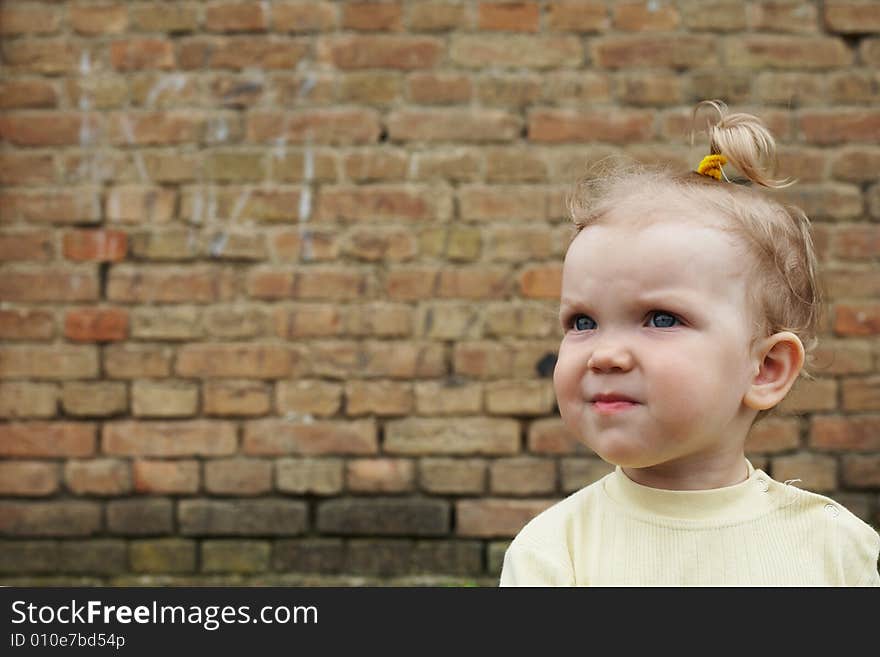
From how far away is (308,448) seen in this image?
300cm

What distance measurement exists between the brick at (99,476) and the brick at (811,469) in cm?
195

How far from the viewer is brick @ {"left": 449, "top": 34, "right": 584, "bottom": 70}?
117 inches

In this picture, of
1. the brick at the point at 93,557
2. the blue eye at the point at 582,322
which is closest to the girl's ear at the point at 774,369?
the blue eye at the point at 582,322

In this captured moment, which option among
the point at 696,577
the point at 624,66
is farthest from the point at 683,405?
the point at 624,66

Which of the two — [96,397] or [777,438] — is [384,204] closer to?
[96,397]

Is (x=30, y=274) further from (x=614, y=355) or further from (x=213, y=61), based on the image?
(x=614, y=355)

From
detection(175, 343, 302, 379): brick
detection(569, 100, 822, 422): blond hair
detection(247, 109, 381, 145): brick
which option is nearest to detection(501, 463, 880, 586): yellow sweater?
detection(569, 100, 822, 422): blond hair

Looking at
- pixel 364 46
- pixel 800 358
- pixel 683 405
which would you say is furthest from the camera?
pixel 364 46

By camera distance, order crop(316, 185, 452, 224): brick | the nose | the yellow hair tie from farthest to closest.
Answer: crop(316, 185, 452, 224): brick < the yellow hair tie < the nose

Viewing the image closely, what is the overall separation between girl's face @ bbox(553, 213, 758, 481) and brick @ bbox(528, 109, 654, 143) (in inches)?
67.8

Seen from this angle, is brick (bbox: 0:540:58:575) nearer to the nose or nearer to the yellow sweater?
the yellow sweater

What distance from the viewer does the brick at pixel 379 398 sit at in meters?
2.98

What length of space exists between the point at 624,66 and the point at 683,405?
197 cm

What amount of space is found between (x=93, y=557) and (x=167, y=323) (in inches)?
29.4
